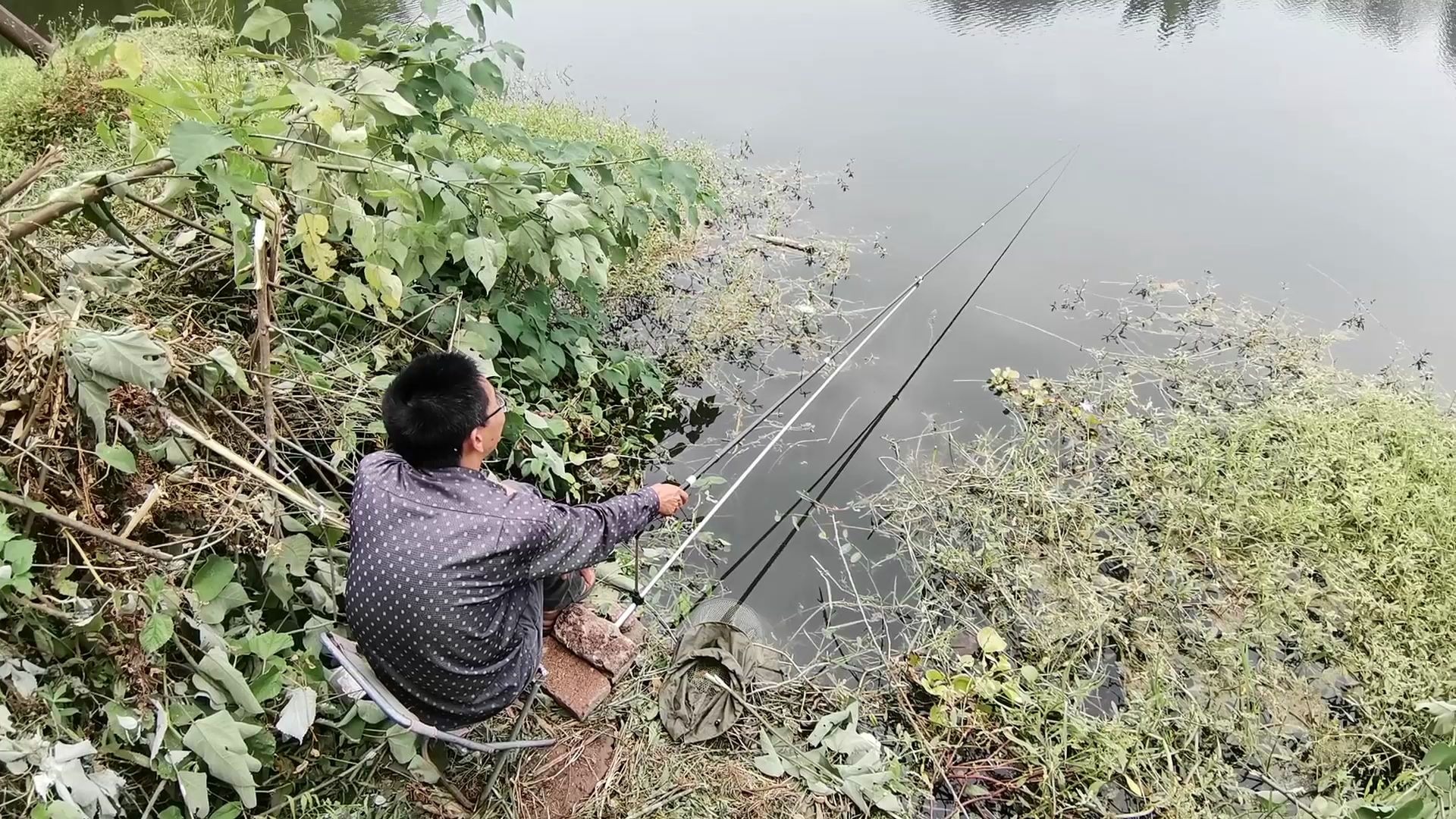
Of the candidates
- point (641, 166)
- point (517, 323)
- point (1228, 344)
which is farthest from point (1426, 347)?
point (517, 323)

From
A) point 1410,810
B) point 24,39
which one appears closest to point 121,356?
point 1410,810

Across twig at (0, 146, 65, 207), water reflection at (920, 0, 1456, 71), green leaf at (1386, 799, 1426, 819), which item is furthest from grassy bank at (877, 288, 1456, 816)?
water reflection at (920, 0, 1456, 71)

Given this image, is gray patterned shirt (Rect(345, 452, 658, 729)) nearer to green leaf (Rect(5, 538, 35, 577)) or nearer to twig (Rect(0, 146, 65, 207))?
green leaf (Rect(5, 538, 35, 577))

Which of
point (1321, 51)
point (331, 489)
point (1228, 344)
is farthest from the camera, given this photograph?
point (1321, 51)

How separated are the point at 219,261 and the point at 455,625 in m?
1.78

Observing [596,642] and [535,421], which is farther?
[535,421]

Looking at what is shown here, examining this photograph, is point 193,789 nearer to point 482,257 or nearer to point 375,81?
point 482,257

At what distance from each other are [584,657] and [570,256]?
4.44 ft

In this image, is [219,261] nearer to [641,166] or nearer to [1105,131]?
[641,166]

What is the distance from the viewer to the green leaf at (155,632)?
5.42 ft

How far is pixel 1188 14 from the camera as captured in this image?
30.9 ft

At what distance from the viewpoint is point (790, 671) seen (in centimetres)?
270

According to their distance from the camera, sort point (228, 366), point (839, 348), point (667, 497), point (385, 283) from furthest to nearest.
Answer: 1. point (839, 348)
2. point (385, 283)
3. point (667, 497)
4. point (228, 366)

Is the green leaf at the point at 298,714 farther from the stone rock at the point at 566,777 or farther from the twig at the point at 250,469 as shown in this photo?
the stone rock at the point at 566,777
